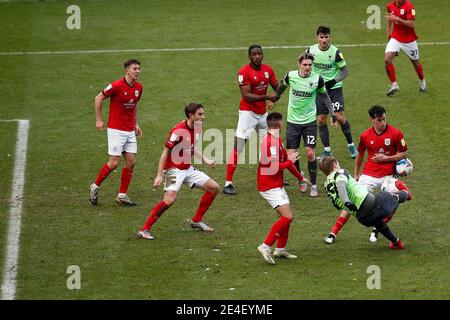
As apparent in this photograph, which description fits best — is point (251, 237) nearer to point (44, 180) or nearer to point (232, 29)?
point (44, 180)

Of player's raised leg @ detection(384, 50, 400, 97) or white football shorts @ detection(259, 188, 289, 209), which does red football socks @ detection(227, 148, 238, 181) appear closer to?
white football shorts @ detection(259, 188, 289, 209)

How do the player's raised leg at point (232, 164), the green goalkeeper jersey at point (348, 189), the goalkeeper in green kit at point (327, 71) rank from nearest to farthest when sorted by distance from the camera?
the green goalkeeper jersey at point (348, 189)
the player's raised leg at point (232, 164)
the goalkeeper in green kit at point (327, 71)

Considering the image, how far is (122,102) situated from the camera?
734 inches

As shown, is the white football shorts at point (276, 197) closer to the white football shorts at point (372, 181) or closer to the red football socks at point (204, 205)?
the red football socks at point (204, 205)

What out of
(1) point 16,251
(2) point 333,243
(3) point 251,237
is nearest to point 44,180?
(1) point 16,251

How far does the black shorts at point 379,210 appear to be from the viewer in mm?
15555

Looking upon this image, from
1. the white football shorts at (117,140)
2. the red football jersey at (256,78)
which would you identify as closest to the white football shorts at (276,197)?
the white football shorts at (117,140)

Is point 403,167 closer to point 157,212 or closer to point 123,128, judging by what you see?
point 157,212

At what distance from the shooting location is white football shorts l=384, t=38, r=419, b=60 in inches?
973

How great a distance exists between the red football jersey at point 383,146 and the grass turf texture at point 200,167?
1.05m

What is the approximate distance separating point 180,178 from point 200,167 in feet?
13.6

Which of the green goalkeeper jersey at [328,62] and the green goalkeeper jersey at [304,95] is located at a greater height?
the green goalkeeper jersey at [328,62]

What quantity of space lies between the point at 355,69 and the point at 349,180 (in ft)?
38.6
